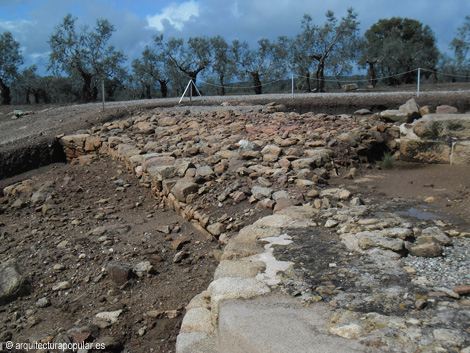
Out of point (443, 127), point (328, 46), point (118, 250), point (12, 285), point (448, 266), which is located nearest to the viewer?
point (448, 266)

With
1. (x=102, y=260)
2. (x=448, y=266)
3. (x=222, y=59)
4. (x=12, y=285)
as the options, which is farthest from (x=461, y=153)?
(x=222, y=59)

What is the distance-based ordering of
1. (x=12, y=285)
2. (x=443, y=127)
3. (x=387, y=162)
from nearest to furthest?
1. (x=12, y=285)
2. (x=443, y=127)
3. (x=387, y=162)

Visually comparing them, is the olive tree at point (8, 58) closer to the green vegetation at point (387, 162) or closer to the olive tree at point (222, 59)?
the olive tree at point (222, 59)

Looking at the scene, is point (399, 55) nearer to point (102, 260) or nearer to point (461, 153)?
point (461, 153)

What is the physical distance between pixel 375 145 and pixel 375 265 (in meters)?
4.27

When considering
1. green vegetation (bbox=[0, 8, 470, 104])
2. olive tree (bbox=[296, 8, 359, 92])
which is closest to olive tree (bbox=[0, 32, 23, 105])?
green vegetation (bbox=[0, 8, 470, 104])

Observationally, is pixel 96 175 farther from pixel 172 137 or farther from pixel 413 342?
pixel 413 342

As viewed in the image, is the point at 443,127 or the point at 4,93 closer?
the point at 443,127

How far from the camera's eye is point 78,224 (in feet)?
22.9

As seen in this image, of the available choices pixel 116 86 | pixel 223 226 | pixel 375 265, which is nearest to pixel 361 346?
pixel 375 265

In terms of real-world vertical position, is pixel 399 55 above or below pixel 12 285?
above

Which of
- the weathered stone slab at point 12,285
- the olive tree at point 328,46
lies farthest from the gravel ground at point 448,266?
the olive tree at point 328,46

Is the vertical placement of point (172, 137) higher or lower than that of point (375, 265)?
higher

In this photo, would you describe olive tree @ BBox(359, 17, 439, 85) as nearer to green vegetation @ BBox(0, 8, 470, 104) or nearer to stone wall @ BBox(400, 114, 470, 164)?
green vegetation @ BBox(0, 8, 470, 104)
